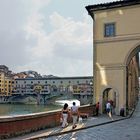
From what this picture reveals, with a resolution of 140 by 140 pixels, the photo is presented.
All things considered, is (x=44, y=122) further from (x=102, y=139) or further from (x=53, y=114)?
(x=102, y=139)

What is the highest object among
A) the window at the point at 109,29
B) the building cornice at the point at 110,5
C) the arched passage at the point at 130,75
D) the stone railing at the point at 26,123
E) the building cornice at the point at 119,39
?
the building cornice at the point at 110,5

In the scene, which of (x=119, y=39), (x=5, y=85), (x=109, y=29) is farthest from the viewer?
(x=5, y=85)

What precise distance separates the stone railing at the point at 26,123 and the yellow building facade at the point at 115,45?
11928 millimetres

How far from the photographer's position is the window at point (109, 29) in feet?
108

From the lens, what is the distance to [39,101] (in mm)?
141000

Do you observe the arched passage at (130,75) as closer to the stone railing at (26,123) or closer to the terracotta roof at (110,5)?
the terracotta roof at (110,5)

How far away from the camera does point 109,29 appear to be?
33.2m

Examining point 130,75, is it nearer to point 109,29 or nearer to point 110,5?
point 109,29

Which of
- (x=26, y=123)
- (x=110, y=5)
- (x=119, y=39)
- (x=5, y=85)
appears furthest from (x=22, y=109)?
(x=26, y=123)

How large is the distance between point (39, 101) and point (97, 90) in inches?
4294

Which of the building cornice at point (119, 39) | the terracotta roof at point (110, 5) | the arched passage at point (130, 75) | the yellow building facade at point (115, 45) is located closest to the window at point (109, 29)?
the yellow building facade at point (115, 45)

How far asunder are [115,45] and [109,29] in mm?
1626

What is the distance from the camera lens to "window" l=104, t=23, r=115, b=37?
1299 inches

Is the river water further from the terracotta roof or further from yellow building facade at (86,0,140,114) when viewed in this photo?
the terracotta roof
